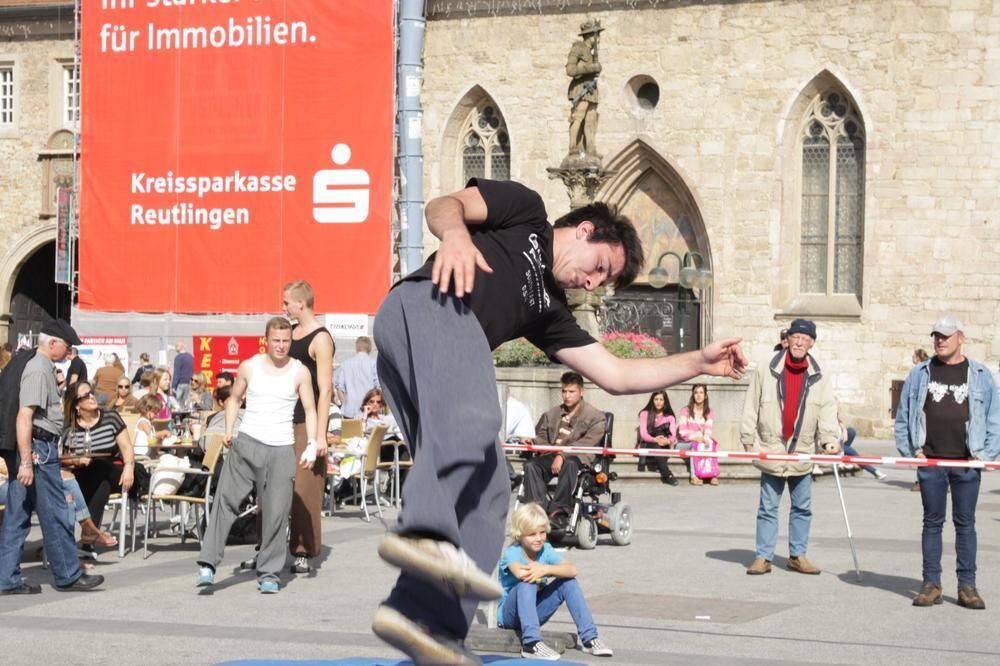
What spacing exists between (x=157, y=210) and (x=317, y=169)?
10.8 feet

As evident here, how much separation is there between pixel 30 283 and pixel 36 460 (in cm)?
2799

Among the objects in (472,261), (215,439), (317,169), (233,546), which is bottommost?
(233,546)

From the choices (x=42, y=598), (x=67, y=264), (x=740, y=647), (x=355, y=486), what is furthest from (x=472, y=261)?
(x=67, y=264)

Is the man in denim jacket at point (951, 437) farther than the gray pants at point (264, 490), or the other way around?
the gray pants at point (264, 490)

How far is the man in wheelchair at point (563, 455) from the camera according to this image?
13.0m

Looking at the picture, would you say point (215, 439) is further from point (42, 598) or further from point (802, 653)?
point (802, 653)

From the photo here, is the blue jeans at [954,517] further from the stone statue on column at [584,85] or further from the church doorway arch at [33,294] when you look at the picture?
the church doorway arch at [33,294]

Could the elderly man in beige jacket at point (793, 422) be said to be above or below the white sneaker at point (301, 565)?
above

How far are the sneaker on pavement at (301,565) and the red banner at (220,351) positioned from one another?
18.3m

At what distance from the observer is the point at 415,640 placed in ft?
16.1

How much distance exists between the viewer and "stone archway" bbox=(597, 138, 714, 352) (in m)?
31.1

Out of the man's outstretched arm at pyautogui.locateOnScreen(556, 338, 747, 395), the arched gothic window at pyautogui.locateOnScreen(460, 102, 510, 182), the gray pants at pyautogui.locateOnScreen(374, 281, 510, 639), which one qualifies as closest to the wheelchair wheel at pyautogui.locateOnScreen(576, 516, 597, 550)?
the man's outstretched arm at pyautogui.locateOnScreen(556, 338, 747, 395)

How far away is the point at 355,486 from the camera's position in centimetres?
1628

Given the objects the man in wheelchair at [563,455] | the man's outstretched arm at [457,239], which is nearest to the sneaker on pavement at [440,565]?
the man's outstretched arm at [457,239]
